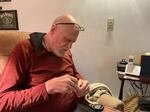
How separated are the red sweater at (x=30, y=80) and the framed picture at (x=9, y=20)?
141 cm

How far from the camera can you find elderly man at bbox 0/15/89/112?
1185 mm

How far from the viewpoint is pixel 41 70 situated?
1.51 meters

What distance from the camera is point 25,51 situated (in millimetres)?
1464

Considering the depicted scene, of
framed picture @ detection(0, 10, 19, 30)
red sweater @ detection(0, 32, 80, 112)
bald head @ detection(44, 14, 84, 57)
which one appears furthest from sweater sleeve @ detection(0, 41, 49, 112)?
framed picture @ detection(0, 10, 19, 30)

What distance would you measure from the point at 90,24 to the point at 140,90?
901 millimetres

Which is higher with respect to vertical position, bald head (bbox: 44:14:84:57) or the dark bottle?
bald head (bbox: 44:14:84:57)

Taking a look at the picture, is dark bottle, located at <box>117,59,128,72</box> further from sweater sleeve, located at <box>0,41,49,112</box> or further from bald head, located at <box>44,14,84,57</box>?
sweater sleeve, located at <box>0,41,49,112</box>

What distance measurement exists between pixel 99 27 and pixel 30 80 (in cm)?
134

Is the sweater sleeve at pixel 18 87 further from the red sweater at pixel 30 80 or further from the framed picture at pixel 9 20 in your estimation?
the framed picture at pixel 9 20

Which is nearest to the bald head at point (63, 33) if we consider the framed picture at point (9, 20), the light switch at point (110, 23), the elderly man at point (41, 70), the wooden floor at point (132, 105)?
the elderly man at point (41, 70)

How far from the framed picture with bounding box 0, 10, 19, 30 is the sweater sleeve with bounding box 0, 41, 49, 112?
146cm

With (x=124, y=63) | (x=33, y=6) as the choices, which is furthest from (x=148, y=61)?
(x=33, y=6)

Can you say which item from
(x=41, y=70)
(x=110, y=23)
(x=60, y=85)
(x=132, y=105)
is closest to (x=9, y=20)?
(x=110, y=23)

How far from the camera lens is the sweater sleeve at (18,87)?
3.78 feet
